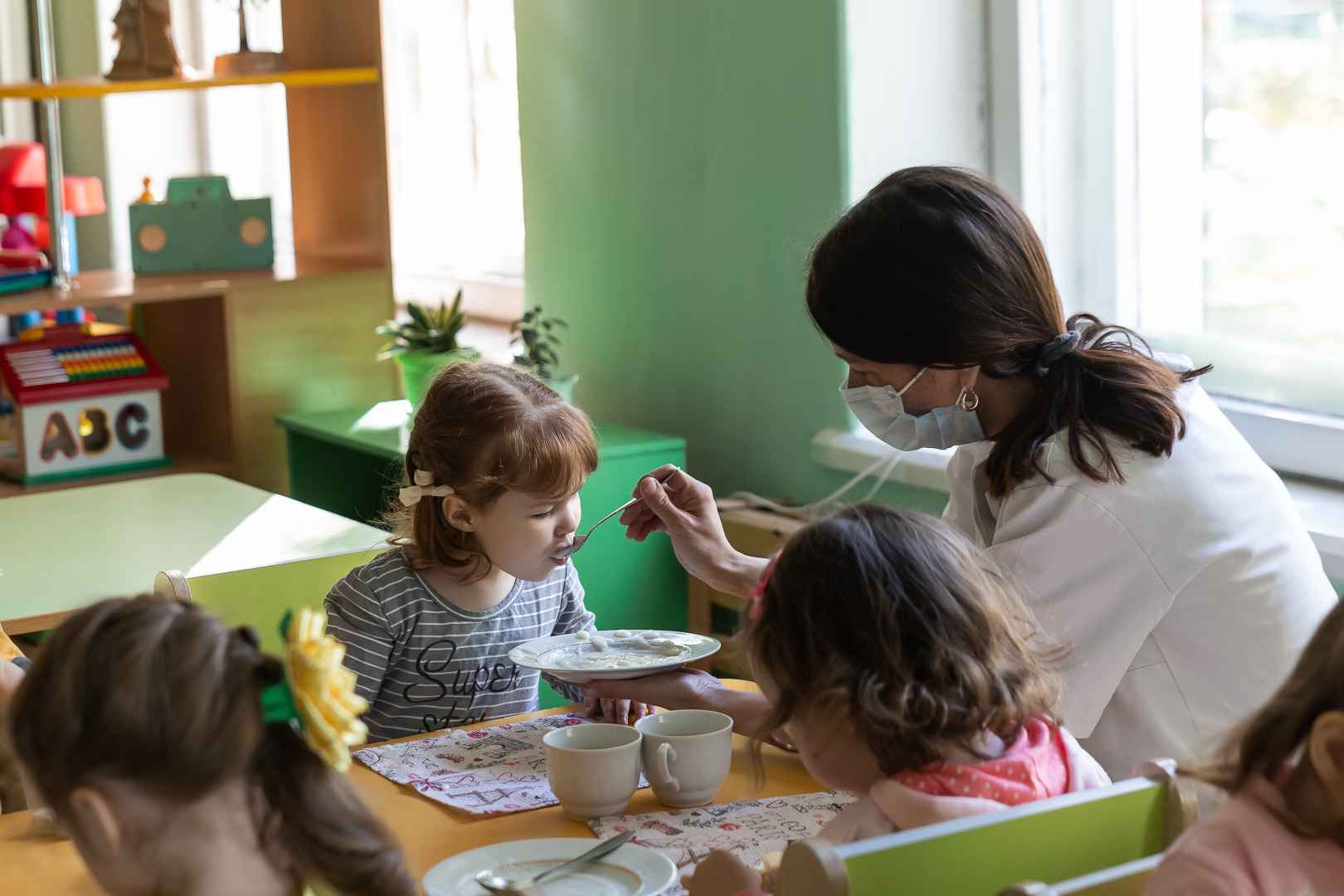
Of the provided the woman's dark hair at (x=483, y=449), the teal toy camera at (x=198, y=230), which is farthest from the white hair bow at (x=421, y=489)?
the teal toy camera at (x=198, y=230)

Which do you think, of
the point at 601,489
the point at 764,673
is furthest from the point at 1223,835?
the point at 601,489

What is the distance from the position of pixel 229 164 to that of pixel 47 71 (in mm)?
2311

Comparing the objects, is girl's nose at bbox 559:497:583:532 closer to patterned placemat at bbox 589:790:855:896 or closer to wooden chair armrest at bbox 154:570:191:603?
wooden chair armrest at bbox 154:570:191:603

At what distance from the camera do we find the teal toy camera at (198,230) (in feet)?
10.1

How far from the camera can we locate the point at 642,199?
283 cm

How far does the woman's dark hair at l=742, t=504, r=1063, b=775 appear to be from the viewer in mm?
935

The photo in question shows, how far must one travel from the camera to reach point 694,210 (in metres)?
2.71

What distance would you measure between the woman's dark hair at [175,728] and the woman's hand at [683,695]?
57 cm

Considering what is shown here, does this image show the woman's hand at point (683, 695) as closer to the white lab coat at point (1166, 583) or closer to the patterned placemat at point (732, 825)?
the patterned placemat at point (732, 825)

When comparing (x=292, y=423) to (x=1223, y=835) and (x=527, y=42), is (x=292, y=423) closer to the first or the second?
(x=527, y=42)

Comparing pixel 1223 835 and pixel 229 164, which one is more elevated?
pixel 229 164

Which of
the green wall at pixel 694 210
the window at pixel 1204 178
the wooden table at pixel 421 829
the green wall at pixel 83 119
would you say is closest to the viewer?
the wooden table at pixel 421 829

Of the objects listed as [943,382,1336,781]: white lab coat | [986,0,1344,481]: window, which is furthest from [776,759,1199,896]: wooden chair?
[986,0,1344,481]: window

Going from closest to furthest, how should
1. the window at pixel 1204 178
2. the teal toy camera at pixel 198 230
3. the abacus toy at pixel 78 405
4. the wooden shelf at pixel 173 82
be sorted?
the window at pixel 1204 178, the wooden shelf at pixel 173 82, the abacus toy at pixel 78 405, the teal toy camera at pixel 198 230
